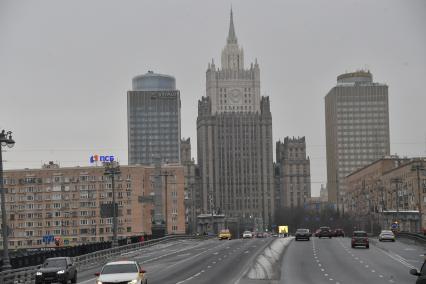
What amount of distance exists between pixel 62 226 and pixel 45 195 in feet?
24.5

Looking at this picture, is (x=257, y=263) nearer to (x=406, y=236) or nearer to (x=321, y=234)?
(x=406, y=236)

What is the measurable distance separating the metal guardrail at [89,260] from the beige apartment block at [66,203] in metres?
58.7

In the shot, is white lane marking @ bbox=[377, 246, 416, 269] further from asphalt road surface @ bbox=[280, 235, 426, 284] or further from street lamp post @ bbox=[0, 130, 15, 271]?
street lamp post @ bbox=[0, 130, 15, 271]

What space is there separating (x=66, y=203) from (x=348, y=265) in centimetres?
13456

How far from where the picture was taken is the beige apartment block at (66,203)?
7200 inches

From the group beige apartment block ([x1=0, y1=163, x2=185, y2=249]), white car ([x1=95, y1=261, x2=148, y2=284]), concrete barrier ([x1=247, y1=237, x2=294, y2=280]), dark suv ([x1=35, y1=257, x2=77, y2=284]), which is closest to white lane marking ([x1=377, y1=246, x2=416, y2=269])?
concrete barrier ([x1=247, y1=237, x2=294, y2=280])

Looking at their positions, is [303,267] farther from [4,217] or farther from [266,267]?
[4,217]

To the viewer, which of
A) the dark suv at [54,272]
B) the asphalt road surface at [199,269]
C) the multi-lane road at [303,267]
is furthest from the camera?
the asphalt road surface at [199,269]

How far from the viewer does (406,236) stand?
99625mm

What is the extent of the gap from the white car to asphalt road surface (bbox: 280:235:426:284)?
9884 millimetres

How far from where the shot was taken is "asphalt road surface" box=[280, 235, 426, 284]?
4356 cm

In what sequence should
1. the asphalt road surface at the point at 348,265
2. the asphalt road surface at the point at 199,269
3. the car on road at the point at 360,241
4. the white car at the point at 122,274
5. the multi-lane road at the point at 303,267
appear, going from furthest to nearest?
the car on road at the point at 360,241, the asphalt road surface at the point at 199,269, the multi-lane road at the point at 303,267, the asphalt road surface at the point at 348,265, the white car at the point at 122,274

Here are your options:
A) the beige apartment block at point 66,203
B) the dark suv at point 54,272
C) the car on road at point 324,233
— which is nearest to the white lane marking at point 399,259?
the dark suv at point 54,272

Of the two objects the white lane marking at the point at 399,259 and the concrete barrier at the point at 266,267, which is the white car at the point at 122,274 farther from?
the white lane marking at the point at 399,259
